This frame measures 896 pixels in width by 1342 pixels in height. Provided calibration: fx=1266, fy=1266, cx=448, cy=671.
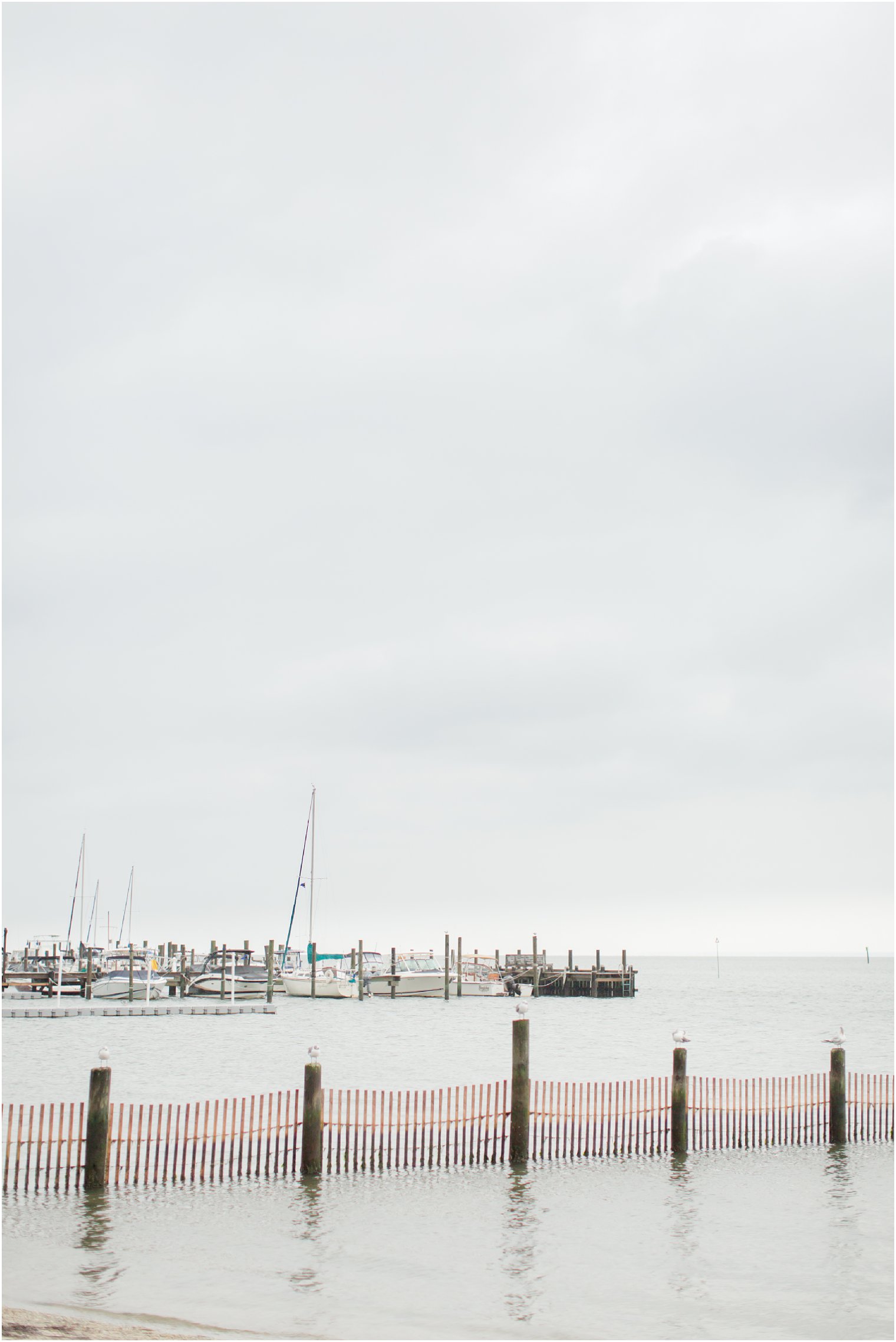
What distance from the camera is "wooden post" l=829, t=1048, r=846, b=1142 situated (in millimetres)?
25219

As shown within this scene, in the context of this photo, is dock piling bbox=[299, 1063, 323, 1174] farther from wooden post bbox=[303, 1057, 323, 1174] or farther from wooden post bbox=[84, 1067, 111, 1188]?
wooden post bbox=[84, 1067, 111, 1188]

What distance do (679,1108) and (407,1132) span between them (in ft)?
17.6

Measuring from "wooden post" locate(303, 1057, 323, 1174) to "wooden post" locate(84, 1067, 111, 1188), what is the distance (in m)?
3.19

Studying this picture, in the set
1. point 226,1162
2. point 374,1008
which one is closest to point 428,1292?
point 226,1162

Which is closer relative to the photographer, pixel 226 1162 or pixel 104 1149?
pixel 104 1149

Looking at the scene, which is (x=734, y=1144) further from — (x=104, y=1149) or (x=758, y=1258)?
(x=104, y=1149)

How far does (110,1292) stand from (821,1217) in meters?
11.1

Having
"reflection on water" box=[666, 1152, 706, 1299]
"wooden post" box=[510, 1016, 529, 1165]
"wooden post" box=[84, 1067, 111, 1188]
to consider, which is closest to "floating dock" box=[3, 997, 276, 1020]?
"wooden post" box=[510, 1016, 529, 1165]

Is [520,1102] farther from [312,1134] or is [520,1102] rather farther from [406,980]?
[406,980]

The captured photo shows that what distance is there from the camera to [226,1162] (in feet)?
72.1

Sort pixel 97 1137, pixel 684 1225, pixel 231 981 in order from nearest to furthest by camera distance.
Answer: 1. pixel 97 1137
2. pixel 684 1225
3. pixel 231 981

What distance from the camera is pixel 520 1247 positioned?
17703 millimetres

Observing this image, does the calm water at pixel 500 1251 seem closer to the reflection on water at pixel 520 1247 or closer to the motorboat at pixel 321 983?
the reflection on water at pixel 520 1247

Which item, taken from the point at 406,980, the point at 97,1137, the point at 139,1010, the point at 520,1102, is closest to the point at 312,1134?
the point at 97,1137
